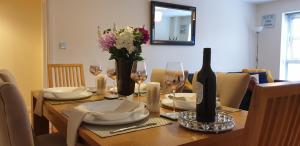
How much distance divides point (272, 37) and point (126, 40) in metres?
4.95

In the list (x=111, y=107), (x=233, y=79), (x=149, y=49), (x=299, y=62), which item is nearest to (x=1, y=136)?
(x=111, y=107)

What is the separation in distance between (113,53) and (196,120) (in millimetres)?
785

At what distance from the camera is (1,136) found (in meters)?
1.05

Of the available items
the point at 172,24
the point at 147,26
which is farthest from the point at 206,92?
the point at 172,24

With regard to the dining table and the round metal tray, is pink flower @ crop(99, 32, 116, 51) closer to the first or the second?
the dining table

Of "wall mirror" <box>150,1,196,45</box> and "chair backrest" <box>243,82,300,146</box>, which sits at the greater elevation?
"wall mirror" <box>150,1,196,45</box>

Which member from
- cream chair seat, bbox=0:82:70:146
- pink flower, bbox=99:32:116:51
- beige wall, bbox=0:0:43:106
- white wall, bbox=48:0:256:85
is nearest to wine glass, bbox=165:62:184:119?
pink flower, bbox=99:32:116:51

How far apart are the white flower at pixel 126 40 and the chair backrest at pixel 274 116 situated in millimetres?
993

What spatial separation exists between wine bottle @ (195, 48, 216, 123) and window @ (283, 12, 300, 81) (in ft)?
16.8

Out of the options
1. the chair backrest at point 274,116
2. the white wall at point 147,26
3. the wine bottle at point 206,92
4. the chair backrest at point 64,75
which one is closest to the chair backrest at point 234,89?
the wine bottle at point 206,92

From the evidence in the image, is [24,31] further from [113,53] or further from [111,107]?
[111,107]

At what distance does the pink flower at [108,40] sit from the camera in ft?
5.35

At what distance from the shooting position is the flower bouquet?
1.58 meters

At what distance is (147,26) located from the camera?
13.7ft
